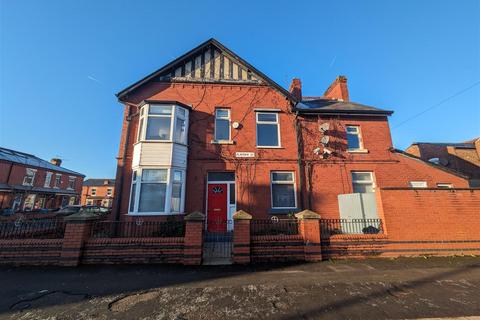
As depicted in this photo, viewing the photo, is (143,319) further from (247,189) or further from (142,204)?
Answer: (247,189)

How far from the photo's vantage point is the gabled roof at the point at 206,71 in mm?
12109

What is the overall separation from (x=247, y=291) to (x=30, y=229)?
7.60 m

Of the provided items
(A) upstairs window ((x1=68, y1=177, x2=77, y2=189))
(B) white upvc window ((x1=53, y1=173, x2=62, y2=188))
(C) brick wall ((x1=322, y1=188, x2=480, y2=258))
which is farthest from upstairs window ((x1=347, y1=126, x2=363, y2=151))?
(A) upstairs window ((x1=68, y1=177, x2=77, y2=189))

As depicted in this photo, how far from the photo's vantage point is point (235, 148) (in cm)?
1141

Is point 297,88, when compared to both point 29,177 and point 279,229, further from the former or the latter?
point 29,177

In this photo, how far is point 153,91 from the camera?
12.0 metres

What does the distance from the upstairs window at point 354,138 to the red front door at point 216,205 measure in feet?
25.4

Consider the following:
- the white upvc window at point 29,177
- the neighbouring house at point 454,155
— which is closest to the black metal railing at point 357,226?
the neighbouring house at point 454,155

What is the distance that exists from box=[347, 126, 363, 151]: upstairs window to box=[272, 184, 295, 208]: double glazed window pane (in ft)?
14.4

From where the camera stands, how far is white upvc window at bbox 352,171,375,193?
455 inches

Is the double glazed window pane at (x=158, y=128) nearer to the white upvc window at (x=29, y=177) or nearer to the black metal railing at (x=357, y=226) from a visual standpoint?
the black metal railing at (x=357, y=226)

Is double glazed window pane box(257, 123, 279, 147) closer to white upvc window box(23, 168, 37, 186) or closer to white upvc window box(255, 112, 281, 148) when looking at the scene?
white upvc window box(255, 112, 281, 148)

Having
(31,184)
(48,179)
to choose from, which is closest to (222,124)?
(31,184)

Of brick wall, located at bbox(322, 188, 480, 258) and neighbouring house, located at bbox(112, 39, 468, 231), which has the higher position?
neighbouring house, located at bbox(112, 39, 468, 231)
